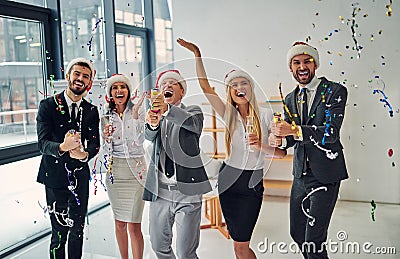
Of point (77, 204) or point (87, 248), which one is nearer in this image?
point (77, 204)

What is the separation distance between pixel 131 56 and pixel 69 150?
7.63 feet

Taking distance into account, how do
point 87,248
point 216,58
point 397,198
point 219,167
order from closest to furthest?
point 219,167 < point 87,248 < point 397,198 < point 216,58

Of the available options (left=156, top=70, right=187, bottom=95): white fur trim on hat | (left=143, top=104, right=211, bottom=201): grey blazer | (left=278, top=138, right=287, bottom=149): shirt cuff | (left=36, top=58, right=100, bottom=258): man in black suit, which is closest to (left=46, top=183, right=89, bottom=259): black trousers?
(left=36, top=58, right=100, bottom=258): man in black suit

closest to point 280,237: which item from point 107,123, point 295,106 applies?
point 295,106

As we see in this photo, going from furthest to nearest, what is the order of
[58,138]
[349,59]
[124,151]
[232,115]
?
[349,59] < [124,151] < [58,138] < [232,115]

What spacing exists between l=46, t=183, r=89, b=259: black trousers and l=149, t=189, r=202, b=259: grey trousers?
499 mm

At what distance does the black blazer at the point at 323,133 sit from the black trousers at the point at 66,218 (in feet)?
3.92

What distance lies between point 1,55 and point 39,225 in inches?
51.2

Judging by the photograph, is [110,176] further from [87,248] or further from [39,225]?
[39,225]

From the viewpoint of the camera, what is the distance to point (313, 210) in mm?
2074

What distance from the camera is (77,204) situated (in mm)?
2271

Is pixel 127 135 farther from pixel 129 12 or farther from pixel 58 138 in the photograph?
pixel 129 12

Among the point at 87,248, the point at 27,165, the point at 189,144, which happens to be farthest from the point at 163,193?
the point at 27,165

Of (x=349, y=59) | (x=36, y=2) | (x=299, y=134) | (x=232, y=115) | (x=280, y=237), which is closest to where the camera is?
Answer: (x=299, y=134)
